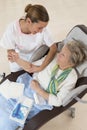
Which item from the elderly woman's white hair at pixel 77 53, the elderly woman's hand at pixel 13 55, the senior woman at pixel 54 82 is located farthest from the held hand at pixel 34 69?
the elderly woman's white hair at pixel 77 53

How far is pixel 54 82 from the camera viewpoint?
185cm

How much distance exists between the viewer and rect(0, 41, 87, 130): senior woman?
5.75ft

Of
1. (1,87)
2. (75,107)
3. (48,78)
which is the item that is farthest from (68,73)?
(75,107)

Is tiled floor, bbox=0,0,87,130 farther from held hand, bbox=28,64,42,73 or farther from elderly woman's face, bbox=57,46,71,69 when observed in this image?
elderly woman's face, bbox=57,46,71,69

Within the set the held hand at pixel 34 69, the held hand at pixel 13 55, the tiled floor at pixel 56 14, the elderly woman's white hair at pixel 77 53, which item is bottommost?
the tiled floor at pixel 56 14

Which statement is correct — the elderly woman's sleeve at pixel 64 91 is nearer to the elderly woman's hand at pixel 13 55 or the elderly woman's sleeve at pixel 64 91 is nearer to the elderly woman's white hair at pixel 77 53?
the elderly woman's white hair at pixel 77 53

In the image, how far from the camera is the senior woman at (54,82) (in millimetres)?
1753

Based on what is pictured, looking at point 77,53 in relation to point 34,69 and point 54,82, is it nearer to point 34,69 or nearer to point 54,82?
point 54,82

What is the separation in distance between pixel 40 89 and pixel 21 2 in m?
2.42

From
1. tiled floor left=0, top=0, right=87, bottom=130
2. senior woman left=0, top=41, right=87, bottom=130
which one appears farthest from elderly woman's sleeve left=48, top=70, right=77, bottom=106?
tiled floor left=0, top=0, right=87, bottom=130

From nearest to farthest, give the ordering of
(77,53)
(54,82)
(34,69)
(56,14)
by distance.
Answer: (77,53)
(54,82)
(34,69)
(56,14)

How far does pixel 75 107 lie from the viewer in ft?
7.85

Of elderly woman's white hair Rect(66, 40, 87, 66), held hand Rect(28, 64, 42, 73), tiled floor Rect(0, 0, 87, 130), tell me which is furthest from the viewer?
tiled floor Rect(0, 0, 87, 130)

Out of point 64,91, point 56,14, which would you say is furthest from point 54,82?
point 56,14
